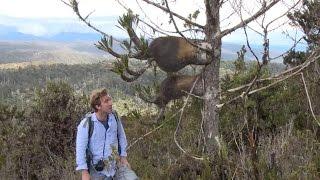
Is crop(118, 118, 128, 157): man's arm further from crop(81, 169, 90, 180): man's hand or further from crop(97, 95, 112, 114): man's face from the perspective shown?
crop(81, 169, 90, 180): man's hand

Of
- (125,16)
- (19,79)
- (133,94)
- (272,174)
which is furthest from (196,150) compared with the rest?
(19,79)

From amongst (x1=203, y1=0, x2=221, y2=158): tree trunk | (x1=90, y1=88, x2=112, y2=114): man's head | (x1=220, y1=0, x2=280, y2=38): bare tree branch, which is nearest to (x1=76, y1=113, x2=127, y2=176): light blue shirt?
(x1=90, y1=88, x2=112, y2=114): man's head

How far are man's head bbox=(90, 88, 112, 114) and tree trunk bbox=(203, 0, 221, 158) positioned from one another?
1574 millimetres

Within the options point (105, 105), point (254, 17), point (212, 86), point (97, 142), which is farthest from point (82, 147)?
point (254, 17)

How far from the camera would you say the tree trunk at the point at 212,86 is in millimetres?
5867

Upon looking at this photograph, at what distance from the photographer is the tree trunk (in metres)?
5.87

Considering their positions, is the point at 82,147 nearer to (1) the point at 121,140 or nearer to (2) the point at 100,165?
(2) the point at 100,165

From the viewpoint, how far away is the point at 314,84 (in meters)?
9.18

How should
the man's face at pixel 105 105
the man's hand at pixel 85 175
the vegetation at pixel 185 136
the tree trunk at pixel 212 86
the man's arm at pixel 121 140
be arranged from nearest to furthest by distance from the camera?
the man's hand at pixel 85 175 → the man's face at pixel 105 105 → the man's arm at pixel 121 140 → the vegetation at pixel 185 136 → the tree trunk at pixel 212 86

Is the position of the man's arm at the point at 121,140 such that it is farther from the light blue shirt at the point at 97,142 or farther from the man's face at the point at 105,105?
the man's face at the point at 105,105

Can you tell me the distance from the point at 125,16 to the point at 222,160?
1.88 metres

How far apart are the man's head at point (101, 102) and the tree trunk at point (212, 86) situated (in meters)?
1.57

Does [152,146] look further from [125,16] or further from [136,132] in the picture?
[125,16]

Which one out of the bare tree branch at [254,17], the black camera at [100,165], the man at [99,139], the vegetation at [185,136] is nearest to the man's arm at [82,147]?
the man at [99,139]
